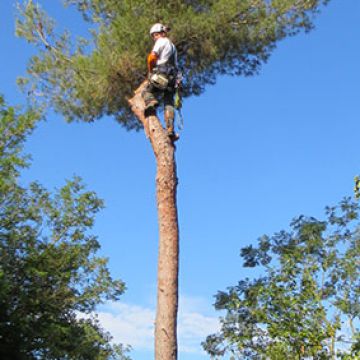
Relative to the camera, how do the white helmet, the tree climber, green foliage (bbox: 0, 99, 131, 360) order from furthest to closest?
green foliage (bbox: 0, 99, 131, 360) < the white helmet < the tree climber

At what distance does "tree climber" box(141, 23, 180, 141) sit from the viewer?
6.76 metres

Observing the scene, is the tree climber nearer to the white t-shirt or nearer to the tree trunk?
the white t-shirt

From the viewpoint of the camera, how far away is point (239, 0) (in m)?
8.19

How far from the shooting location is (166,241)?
602 cm

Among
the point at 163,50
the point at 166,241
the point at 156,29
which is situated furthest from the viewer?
the point at 156,29

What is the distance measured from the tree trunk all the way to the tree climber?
142 millimetres

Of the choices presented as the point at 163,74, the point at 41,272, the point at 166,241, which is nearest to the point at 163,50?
the point at 163,74

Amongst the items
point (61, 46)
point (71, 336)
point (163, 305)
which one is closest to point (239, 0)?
point (61, 46)

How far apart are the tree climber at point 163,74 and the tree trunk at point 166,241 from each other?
0.46 feet

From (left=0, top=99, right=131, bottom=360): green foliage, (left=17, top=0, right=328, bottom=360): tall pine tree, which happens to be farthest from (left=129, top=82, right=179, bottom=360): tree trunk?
(left=0, top=99, right=131, bottom=360): green foliage

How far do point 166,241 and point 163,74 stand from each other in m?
2.21

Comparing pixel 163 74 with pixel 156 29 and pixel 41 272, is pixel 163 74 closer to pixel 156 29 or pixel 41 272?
pixel 156 29

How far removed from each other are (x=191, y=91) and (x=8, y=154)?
7720 millimetres

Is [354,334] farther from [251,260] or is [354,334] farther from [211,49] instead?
[211,49]
